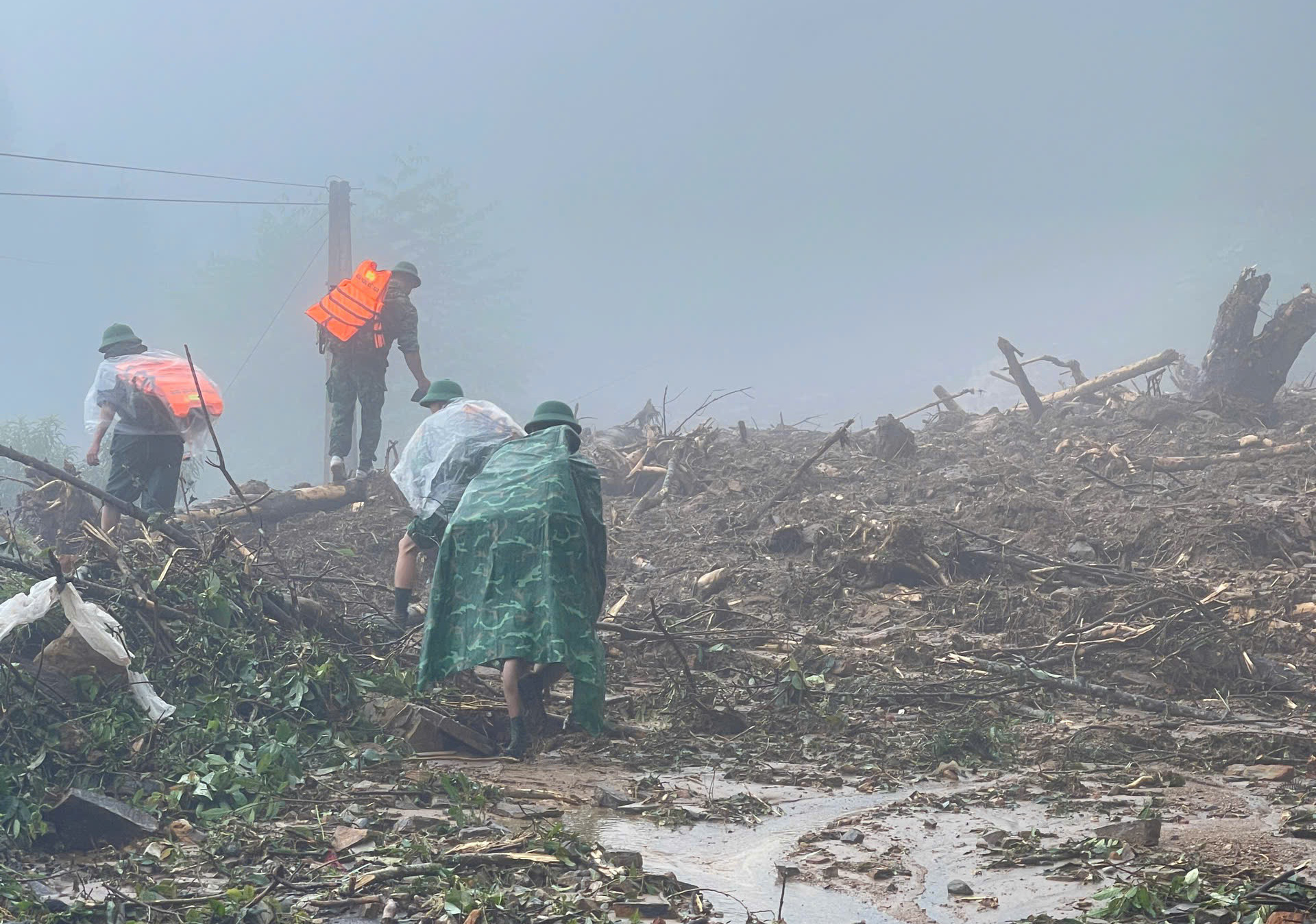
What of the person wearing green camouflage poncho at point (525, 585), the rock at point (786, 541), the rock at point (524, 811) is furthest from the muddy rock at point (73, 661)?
the rock at point (786, 541)

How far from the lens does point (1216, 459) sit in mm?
11508

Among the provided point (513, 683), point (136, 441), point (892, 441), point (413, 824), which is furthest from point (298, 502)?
point (413, 824)

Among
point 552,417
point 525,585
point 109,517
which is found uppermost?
point 552,417

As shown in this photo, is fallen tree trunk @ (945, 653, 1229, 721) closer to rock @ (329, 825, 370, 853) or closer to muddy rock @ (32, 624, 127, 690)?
rock @ (329, 825, 370, 853)

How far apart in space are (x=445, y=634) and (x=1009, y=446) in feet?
34.4

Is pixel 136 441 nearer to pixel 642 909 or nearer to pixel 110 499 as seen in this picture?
pixel 110 499

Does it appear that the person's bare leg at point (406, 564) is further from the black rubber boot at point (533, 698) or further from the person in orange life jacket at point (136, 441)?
the person in orange life jacket at point (136, 441)

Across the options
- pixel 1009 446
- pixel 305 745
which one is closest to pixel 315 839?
pixel 305 745

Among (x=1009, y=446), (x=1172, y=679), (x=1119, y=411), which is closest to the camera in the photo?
(x=1172, y=679)

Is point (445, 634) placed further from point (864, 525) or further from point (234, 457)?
point (234, 457)

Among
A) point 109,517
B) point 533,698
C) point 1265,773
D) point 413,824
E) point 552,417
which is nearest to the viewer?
point 413,824

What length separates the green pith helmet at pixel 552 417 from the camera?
5500mm

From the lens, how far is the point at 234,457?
55.0m

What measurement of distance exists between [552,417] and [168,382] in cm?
407
